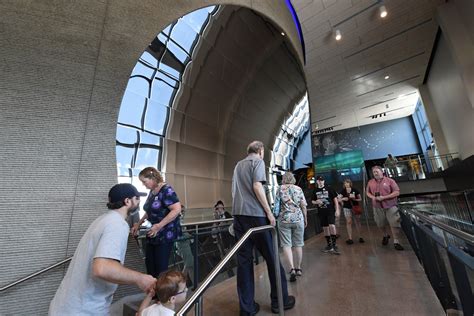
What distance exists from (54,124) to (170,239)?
1.41 meters

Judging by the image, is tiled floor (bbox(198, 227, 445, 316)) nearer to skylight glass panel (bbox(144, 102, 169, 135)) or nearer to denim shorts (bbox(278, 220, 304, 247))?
denim shorts (bbox(278, 220, 304, 247))

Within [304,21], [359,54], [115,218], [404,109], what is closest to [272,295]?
[115,218]

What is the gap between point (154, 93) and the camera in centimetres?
278

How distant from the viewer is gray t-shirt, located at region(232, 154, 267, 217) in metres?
2.11

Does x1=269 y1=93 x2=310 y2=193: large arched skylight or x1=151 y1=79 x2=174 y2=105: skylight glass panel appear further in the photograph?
x1=269 y1=93 x2=310 y2=193: large arched skylight

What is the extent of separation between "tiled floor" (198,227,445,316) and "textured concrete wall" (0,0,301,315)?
4.13 feet

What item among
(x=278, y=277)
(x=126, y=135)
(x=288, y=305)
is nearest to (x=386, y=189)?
(x=288, y=305)

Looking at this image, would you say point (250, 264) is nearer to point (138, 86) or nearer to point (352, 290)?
point (352, 290)

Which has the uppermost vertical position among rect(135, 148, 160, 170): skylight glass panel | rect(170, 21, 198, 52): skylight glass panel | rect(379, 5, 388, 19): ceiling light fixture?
rect(379, 5, 388, 19): ceiling light fixture

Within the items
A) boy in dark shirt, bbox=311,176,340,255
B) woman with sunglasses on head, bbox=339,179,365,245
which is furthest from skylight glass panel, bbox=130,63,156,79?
woman with sunglasses on head, bbox=339,179,365,245

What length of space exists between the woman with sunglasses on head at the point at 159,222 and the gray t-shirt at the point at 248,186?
0.55m

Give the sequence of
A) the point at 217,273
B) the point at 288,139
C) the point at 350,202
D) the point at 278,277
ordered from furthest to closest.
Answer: the point at 288,139 → the point at 350,202 → the point at 278,277 → the point at 217,273

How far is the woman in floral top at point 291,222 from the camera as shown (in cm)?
279

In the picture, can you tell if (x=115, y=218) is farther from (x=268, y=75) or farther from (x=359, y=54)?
(x=359, y=54)
